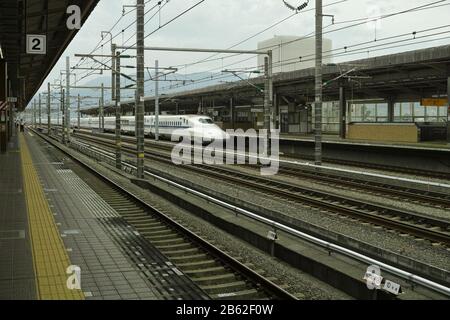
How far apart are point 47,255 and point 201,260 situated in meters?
2.48

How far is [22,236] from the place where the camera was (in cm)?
938

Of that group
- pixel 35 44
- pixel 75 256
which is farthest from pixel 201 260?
pixel 35 44

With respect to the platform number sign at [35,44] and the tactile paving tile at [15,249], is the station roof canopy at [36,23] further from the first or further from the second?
the tactile paving tile at [15,249]

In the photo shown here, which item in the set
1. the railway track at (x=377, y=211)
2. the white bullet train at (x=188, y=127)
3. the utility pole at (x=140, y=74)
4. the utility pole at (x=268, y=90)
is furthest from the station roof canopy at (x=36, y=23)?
the white bullet train at (x=188, y=127)

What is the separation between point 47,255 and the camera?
812 cm

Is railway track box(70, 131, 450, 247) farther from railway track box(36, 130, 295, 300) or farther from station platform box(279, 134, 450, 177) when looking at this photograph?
station platform box(279, 134, 450, 177)

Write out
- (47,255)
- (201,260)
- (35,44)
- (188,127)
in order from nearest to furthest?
(47,255)
(201,260)
(35,44)
(188,127)

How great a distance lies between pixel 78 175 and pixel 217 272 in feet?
47.0

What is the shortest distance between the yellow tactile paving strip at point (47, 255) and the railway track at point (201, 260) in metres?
1.68

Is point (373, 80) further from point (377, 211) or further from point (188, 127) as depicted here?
point (377, 211)

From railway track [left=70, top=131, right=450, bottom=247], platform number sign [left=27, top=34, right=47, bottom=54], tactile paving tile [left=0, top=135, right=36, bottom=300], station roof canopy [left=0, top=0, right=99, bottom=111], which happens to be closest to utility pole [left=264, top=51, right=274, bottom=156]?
railway track [left=70, top=131, right=450, bottom=247]

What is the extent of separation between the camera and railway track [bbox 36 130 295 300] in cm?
683

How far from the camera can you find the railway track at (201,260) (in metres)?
6.83
